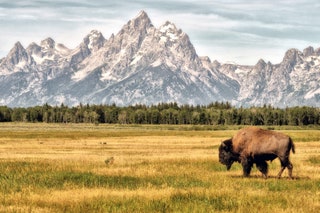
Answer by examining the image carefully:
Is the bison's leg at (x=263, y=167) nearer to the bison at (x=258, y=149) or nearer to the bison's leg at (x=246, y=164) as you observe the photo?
the bison at (x=258, y=149)

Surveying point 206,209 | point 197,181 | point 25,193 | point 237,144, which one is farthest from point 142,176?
point 206,209

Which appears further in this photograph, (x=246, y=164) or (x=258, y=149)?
(x=246, y=164)

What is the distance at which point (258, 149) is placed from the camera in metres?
26.7

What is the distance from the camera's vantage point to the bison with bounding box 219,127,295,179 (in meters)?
26.2

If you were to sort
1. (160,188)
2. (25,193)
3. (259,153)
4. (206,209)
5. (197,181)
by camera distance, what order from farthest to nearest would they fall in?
(259,153)
(197,181)
(160,188)
(25,193)
(206,209)

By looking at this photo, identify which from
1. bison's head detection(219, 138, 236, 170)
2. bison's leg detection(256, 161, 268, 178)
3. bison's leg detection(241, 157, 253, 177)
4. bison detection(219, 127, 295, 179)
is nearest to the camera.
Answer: bison detection(219, 127, 295, 179)

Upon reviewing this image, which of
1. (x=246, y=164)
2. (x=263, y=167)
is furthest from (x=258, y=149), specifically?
(x=246, y=164)

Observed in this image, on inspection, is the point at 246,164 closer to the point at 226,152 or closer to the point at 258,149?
the point at 258,149

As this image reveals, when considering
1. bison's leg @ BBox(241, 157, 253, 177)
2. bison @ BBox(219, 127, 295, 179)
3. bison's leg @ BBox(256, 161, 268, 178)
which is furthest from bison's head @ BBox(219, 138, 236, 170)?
bison's leg @ BBox(256, 161, 268, 178)

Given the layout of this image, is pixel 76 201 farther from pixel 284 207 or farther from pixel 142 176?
pixel 142 176

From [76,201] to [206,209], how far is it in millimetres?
4754

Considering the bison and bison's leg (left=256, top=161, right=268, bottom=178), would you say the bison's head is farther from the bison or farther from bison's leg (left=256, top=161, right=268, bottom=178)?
bison's leg (left=256, top=161, right=268, bottom=178)

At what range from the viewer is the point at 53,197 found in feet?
61.3

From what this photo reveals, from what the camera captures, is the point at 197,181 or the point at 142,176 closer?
the point at 197,181
